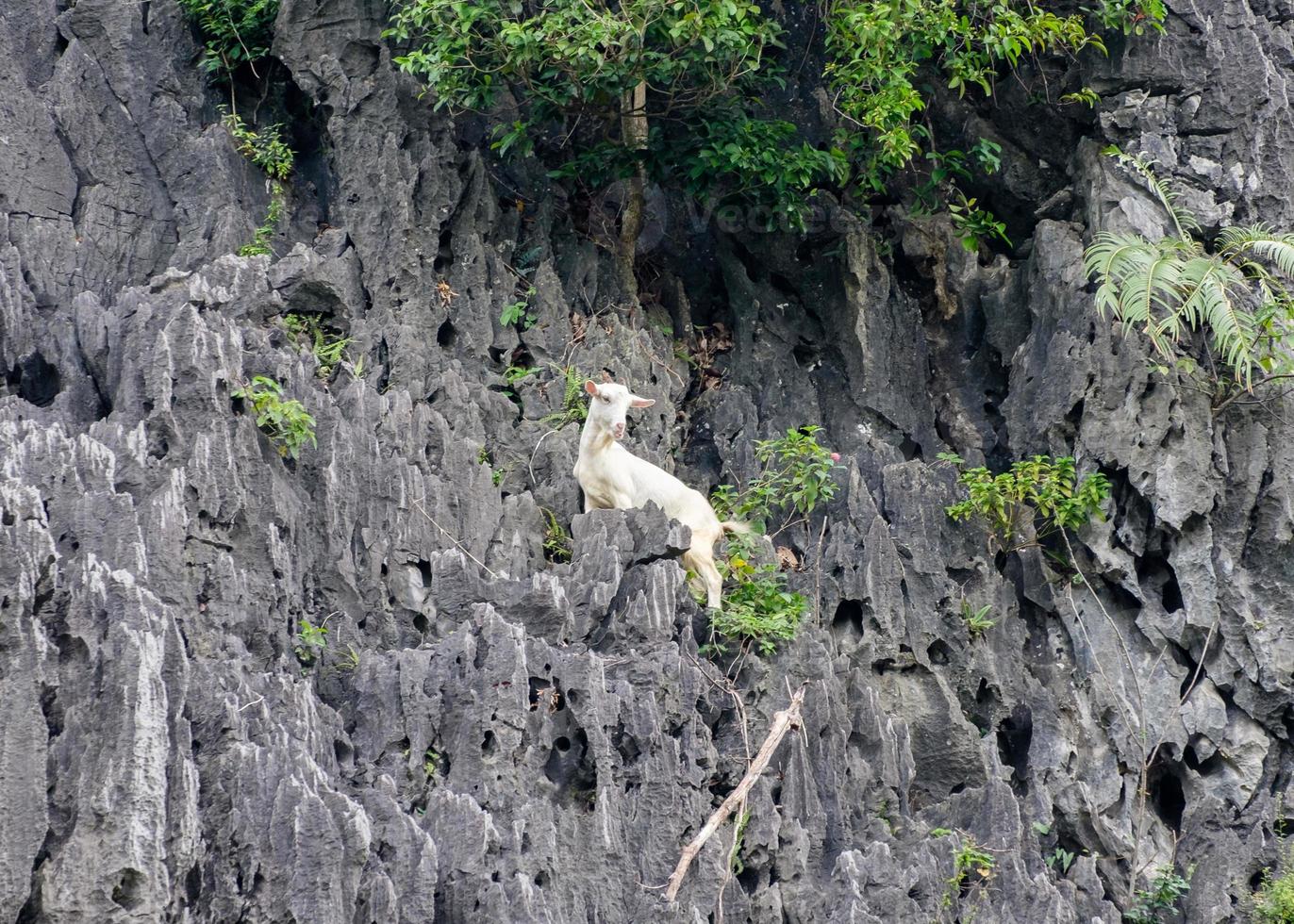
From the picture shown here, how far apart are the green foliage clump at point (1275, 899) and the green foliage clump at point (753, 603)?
4869mm

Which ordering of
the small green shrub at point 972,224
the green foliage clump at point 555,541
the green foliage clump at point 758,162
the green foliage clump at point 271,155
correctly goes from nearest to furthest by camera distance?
the green foliage clump at point 555,541
the green foliage clump at point 758,162
the green foliage clump at point 271,155
the small green shrub at point 972,224

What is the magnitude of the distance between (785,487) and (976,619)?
7.31 ft

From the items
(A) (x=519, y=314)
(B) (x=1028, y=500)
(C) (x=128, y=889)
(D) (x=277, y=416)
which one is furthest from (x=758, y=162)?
(C) (x=128, y=889)

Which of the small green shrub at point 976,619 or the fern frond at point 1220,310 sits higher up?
the fern frond at point 1220,310

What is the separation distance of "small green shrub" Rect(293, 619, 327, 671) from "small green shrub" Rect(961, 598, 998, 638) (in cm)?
632

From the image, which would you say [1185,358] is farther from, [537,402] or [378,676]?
[378,676]

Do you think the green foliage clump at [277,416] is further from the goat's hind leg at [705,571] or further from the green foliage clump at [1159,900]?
the green foliage clump at [1159,900]

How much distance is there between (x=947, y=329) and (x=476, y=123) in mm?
5677

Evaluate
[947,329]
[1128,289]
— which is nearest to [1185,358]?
[1128,289]

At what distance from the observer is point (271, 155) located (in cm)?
1834

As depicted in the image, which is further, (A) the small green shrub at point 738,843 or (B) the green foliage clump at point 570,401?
(B) the green foliage clump at point 570,401

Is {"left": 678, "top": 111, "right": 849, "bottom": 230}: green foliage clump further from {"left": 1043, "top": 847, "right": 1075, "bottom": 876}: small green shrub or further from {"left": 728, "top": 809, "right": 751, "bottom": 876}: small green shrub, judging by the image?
{"left": 728, "top": 809, "right": 751, "bottom": 876}: small green shrub

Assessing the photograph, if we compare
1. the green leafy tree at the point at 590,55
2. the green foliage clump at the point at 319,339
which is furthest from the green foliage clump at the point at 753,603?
the green leafy tree at the point at 590,55

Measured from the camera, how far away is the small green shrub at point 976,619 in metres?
16.4
